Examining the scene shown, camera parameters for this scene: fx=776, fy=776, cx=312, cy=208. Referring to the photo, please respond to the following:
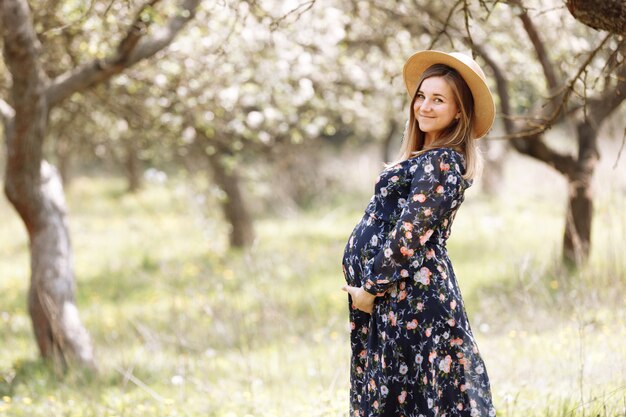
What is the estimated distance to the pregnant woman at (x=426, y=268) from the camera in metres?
2.93

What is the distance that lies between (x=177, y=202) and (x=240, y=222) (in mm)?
4162

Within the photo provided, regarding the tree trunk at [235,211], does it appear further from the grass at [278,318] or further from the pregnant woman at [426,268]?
the pregnant woman at [426,268]

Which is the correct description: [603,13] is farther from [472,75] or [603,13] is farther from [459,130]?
[459,130]

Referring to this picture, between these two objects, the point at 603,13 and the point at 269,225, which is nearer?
the point at 603,13

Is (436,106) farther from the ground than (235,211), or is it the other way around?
(436,106)

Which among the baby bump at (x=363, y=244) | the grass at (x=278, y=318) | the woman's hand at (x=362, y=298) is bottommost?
the grass at (x=278, y=318)

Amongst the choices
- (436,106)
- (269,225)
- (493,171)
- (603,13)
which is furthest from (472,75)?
(493,171)

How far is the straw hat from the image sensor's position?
9.92ft

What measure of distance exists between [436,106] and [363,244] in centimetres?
62

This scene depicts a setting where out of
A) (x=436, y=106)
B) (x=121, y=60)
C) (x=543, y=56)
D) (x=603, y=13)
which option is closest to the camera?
(x=603, y=13)

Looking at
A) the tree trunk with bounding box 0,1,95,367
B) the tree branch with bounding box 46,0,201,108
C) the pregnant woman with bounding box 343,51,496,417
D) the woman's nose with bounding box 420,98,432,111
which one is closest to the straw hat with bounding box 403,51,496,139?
the pregnant woman with bounding box 343,51,496,417

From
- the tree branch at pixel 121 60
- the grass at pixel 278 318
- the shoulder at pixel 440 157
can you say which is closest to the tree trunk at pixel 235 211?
the grass at pixel 278 318

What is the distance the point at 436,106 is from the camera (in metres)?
3.06

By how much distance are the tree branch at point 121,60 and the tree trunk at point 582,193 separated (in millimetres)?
4092
